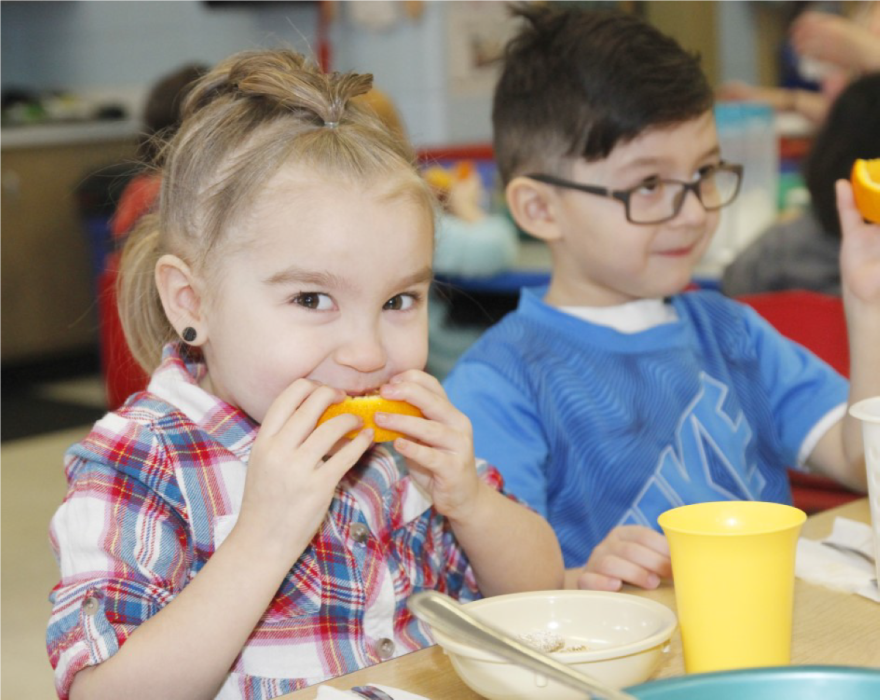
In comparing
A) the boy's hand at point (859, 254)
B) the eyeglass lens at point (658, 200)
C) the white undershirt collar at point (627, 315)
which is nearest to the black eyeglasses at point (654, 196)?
the eyeglass lens at point (658, 200)

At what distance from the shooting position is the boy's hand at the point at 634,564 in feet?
3.57

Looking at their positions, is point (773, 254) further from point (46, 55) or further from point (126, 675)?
point (46, 55)

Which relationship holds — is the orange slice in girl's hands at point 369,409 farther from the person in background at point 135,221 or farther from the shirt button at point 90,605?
the person in background at point 135,221

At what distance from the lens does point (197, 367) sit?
48.8 inches

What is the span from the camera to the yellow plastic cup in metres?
0.78

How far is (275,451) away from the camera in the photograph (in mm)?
979

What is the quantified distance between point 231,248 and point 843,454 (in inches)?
34.3

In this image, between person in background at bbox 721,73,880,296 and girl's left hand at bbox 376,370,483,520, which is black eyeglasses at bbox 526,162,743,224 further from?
person in background at bbox 721,73,880,296

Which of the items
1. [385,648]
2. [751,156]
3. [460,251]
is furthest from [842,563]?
[751,156]

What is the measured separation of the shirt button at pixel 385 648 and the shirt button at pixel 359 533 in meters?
0.09

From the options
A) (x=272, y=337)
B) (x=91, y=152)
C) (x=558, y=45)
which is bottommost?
(x=91, y=152)

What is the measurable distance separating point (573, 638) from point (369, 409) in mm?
264

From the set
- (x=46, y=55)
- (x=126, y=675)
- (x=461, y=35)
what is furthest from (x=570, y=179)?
(x=46, y=55)

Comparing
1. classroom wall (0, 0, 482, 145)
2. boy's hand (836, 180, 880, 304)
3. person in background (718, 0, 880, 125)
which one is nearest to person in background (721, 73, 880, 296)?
person in background (718, 0, 880, 125)
